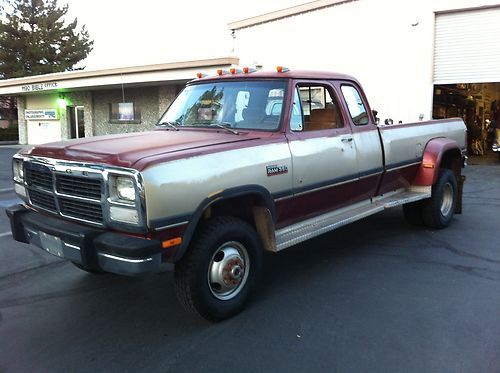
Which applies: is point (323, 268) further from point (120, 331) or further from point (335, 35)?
point (335, 35)

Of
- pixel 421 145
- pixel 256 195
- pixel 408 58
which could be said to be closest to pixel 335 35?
pixel 408 58

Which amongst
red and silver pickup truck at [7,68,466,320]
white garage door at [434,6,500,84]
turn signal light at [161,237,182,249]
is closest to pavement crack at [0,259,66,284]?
red and silver pickup truck at [7,68,466,320]

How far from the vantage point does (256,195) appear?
155 inches

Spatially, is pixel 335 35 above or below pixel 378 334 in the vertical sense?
above

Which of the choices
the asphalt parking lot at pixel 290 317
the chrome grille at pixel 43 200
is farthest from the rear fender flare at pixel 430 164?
the chrome grille at pixel 43 200

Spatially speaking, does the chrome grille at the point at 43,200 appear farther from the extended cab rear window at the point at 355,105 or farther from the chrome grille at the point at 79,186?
the extended cab rear window at the point at 355,105

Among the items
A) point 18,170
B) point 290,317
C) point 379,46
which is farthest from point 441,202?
point 379,46

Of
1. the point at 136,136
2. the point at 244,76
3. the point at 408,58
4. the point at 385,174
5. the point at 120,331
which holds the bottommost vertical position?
the point at 120,331

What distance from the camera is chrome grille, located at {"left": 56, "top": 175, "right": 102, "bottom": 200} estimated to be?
3.40 metres

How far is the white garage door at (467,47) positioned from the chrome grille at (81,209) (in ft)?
43.9

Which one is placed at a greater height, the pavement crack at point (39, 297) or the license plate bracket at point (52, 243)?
the license plate bracket at point (52, 243)

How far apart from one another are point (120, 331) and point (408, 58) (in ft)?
44.3

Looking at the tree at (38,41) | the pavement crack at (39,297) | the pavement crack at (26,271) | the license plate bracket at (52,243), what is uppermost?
the tree at (38,41)

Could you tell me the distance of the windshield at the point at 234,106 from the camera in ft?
14.6
